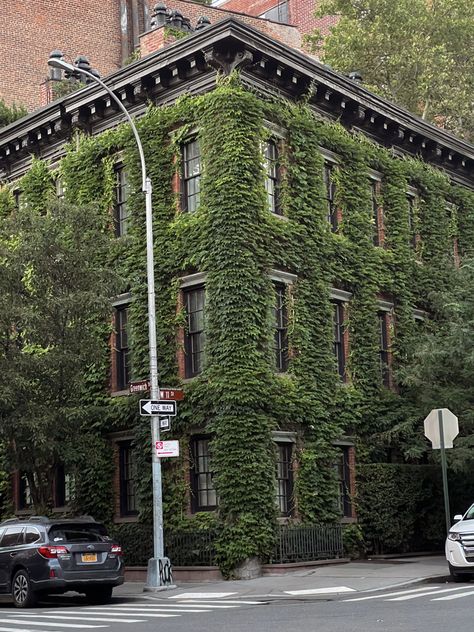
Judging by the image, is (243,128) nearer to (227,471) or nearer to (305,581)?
(227,471)

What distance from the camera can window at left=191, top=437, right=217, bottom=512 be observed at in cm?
2597

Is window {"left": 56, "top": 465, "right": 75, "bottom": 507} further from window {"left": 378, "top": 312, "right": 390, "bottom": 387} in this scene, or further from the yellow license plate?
the yellow license plate

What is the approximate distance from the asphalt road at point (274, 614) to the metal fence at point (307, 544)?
5214mm

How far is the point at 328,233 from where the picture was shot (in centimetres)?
2925

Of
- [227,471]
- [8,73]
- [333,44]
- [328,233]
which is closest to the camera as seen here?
[227,471]

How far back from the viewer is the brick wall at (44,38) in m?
49.8

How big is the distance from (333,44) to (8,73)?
49.8 ft

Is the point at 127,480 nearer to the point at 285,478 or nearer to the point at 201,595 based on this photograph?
the point at 285,478

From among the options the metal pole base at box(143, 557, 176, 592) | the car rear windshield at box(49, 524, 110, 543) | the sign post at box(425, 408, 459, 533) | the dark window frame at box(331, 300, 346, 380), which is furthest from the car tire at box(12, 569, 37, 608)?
the dark window frame at box(331, 300, 346, 380)

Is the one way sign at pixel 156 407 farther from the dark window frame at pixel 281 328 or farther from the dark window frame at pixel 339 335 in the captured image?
the dark window frame at pixel 339 335

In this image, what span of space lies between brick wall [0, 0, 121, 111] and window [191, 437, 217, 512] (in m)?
26.3

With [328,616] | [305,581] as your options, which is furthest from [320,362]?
[328,616]

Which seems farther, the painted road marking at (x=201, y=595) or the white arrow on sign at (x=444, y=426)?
the white arrow on sign at (x=444, y=426)

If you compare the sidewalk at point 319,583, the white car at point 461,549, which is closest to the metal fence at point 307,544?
the sidewalk at point 319,583
